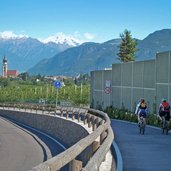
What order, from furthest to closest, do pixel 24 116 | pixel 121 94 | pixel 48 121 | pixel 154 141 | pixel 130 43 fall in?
pixel 130 43 < pixel 24 116 < pixel 121 94 < pixel 48 121 < pixel 154 141

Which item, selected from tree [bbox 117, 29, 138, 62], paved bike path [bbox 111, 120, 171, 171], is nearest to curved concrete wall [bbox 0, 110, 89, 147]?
paved bike path [bbox 111, 120, 171, 171]

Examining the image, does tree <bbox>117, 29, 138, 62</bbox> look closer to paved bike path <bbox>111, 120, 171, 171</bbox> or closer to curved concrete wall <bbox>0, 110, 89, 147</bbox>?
curved concrete wall <bbox>0, 110, 89, 147</bbox>

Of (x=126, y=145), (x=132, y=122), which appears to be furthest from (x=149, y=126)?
(x=126, y=145)

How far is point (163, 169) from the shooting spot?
11406mm

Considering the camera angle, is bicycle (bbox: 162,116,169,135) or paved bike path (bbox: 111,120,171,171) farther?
bicycle (bbox: 162,116,169,135)

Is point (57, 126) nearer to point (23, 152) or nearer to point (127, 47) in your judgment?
point (23, 152)

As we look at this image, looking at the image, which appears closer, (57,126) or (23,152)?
(23,152)

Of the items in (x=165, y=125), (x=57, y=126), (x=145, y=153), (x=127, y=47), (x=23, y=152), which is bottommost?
(x=23, y=152)

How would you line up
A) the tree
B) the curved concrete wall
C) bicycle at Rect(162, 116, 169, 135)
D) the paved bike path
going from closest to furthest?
1. the paved bike path
2. bicycle at Rect(162, 116, 169, 135)
3. the curved concrete wall
4. the tree

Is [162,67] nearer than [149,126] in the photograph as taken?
No

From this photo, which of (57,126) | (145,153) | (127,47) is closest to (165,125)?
(145,153)

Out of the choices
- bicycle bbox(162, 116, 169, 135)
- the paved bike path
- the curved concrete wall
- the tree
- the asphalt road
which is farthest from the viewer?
the tree

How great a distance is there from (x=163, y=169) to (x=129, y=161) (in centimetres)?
156

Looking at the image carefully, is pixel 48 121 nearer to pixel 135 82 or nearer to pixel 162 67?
pixel 135 82
